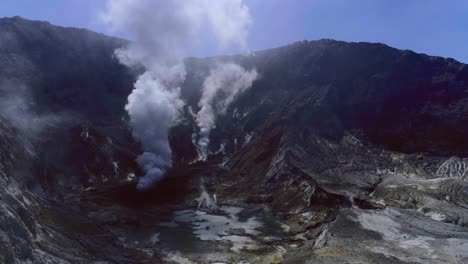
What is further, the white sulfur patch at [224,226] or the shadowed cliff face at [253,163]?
the white sulfur patch at [224,226]

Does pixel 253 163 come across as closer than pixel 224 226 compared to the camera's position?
No

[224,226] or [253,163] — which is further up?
[253,163]

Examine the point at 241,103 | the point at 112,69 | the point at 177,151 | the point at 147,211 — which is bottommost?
the point at 147,211

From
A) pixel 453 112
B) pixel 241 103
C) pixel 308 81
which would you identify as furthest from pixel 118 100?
pixel 453 112

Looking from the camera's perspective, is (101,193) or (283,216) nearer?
(283,216)

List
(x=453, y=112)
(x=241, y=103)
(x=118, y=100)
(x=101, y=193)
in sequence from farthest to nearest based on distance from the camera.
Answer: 1. (x=241, y=103)
2. (x=118, y=100)
3. (x=453, y=112)
4. (x=101, y=193)

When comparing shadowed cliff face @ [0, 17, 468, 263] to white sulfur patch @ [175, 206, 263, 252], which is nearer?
shadowed cliff face @ [0, 17, 468, 263]

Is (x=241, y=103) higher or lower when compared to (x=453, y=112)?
higher

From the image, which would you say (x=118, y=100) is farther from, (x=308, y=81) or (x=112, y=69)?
(x=308, y=81)
